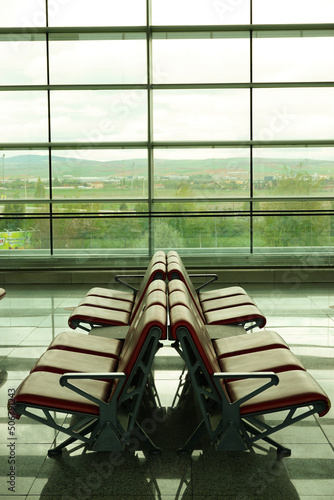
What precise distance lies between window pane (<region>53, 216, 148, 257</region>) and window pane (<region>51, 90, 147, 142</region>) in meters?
1.38

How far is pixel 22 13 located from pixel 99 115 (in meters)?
2.13

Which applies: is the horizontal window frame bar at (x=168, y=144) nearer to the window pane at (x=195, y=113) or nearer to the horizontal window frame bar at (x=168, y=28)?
the window pane at (x=195, y=113)

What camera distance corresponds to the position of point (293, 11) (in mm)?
9703

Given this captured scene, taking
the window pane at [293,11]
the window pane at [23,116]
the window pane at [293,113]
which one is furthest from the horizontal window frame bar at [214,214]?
the window pane at [293,11]

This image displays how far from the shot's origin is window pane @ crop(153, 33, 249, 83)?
962 centimetres

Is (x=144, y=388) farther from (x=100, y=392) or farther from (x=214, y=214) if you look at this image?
(x=214, y=214)

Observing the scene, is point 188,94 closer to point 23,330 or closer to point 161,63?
point 161,63

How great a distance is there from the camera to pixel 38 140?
9.70 metres

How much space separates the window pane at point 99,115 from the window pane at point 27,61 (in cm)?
44

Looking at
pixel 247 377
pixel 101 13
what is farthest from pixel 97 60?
pixel 247 377

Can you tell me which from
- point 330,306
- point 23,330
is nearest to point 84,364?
point 23,330

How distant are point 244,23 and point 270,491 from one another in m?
8.38

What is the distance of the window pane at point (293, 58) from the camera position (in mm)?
Result: 9617

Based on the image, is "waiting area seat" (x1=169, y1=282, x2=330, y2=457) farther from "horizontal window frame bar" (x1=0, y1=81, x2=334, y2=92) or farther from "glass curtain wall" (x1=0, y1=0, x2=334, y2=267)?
"horizontal window frame bar" (x1=0, y1=81, x2=334, y2=92)
